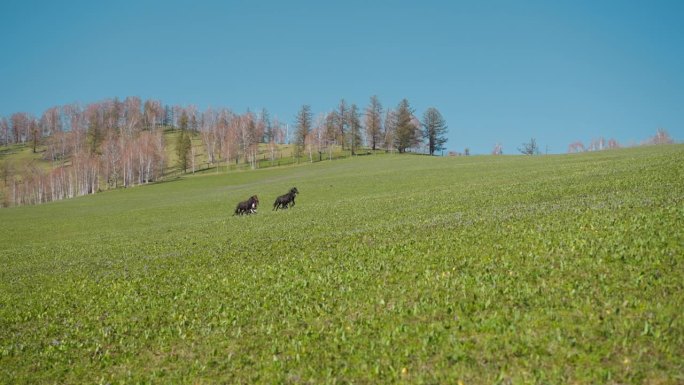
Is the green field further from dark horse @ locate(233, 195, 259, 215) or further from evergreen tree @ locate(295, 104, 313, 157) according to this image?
evergreen tree @ locate(295, 104, 313, 157)

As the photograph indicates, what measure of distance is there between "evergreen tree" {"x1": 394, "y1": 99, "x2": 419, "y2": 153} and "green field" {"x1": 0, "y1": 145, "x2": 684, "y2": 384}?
369 feet

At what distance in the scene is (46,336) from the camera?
42.2 ft

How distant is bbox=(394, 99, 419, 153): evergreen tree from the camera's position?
135125mm

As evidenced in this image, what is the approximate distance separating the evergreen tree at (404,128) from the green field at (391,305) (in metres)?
112

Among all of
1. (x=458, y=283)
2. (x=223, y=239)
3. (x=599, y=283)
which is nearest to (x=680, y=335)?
(x=599, y=283)

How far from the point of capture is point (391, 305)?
37.0 feet

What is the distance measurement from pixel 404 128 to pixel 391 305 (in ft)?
416

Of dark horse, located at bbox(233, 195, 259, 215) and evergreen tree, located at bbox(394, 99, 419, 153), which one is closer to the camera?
dark horse, located at bbox(233, 195, 259, 215)

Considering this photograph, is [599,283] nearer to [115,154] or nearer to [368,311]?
[368,311]

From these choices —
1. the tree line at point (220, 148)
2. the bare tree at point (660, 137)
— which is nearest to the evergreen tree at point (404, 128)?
the tree line at point (220, 148)

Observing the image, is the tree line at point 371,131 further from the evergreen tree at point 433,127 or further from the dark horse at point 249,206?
the dark horse at point 249,206

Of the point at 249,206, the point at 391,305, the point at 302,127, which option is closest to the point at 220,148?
the point at 302,127

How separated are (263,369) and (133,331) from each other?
5208 millimetres

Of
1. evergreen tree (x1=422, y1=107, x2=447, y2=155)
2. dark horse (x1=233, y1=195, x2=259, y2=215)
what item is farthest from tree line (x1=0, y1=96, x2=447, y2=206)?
dark horse (x1=233, y1=195, x2=259, y2=215)
